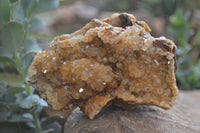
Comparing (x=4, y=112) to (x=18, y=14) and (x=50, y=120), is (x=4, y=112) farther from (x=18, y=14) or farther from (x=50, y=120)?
(x=18, y=14)

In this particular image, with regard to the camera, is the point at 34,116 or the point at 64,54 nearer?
the point at 64,54

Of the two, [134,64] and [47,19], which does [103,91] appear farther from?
[47,19]

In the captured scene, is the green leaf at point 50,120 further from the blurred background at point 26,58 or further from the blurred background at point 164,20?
the blurred background at point 164,20

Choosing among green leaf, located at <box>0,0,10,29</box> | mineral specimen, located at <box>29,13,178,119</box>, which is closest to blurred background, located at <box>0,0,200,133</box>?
green leaf, located at <box>0,0,10,29</box>

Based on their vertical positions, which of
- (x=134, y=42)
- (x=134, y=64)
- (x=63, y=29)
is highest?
(x=134, y=42)

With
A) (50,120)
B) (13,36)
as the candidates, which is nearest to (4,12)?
(13,36)

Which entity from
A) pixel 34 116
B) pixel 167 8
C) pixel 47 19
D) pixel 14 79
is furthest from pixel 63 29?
pixel 34 116
